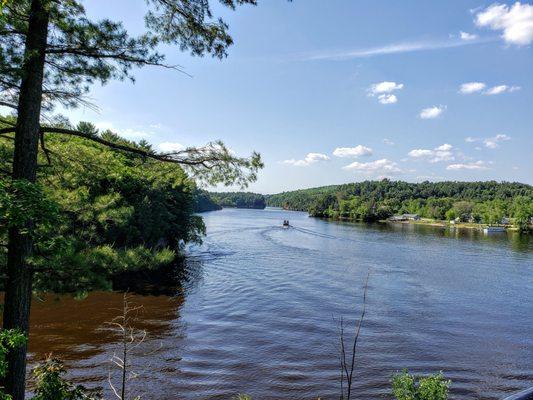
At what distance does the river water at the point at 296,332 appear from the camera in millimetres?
13742

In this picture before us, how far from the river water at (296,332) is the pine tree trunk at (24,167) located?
3.37 ft

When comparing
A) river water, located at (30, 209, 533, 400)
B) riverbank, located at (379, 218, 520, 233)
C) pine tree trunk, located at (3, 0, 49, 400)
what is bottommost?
river water, located at (30, 209, 533, 400)

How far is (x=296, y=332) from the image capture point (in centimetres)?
1850

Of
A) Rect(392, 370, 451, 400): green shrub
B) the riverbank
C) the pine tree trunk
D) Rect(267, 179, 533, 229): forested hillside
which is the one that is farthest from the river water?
Rect(267, 179, 533, 229): forested hillside

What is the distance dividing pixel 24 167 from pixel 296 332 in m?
15.2

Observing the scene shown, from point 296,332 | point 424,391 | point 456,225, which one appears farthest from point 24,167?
point 456,225

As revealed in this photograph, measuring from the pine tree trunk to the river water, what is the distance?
3.37 feet

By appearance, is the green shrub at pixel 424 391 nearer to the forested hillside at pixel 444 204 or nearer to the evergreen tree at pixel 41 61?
the evergreen tree at pixel 41 61

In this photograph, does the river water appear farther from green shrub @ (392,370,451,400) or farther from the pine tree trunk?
green shrub @ (392,370,451,400)

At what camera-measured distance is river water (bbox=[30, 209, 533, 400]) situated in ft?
45.1

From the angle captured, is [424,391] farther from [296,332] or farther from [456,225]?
[456,225]

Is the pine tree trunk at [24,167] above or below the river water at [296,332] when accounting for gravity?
above

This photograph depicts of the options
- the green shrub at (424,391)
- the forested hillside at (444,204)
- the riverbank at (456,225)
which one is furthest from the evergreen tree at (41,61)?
the riverbank at (456,225)

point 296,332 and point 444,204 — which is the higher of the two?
point 444,204
